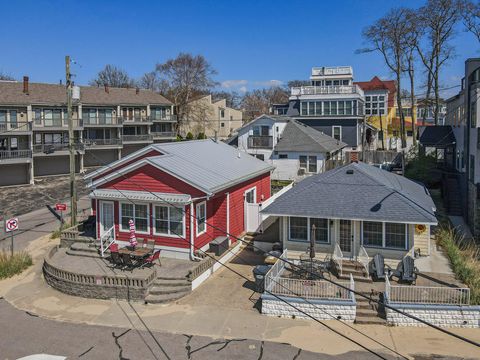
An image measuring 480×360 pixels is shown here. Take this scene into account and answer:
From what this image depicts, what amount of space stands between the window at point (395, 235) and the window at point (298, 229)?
3.31m

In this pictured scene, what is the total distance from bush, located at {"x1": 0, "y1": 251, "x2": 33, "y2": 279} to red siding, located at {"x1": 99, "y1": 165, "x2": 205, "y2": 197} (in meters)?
5.26

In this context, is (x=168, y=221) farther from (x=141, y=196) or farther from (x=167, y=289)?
(x=167, y=289)

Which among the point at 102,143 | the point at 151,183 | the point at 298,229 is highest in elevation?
the point at 102,143

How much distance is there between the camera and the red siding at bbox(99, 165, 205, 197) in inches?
790

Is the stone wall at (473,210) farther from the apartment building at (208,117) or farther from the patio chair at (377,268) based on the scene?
the apartment building at (208,117)

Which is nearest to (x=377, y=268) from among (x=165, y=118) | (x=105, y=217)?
(x=105, y=217)

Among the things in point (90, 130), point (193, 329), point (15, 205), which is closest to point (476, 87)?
point (193, 329)

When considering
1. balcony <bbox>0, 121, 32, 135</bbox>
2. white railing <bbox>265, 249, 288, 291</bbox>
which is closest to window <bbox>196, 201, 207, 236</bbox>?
white railing <bbox>265, 249, 288, 291</bbox>

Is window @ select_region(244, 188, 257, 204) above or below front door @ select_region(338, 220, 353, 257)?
above

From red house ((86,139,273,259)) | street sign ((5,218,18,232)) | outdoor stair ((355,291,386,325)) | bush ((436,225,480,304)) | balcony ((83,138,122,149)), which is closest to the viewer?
outdoor stair ((355,291,386,325))

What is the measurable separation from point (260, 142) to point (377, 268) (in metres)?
23.5

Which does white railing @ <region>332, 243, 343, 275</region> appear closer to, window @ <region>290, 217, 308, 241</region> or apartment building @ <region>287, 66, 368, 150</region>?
window @ <region>290, 217, 308, 241</region>

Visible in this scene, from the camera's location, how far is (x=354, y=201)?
19.2 metres

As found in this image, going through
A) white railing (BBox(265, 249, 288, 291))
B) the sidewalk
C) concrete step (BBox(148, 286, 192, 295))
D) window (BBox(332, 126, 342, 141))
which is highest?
window (BBox(332, 126, 342, 141))
